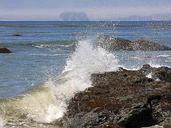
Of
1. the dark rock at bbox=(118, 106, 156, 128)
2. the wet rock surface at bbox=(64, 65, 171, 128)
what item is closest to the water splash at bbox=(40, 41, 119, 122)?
the wet rock surface at bbox=(64, 65, 171, 128)

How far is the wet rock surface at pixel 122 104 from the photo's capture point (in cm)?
1312

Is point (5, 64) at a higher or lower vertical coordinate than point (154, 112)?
lower

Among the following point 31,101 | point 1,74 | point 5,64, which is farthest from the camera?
point 5,64

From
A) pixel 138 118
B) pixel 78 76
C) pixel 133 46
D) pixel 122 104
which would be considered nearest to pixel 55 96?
pixel 78 76

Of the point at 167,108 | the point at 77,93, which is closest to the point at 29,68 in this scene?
the point at 77,93

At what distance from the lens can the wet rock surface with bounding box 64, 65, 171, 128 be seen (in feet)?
43.0

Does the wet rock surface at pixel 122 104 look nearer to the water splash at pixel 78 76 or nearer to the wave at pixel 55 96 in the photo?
the water splash at pixel 78 76

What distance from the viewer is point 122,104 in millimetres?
13805

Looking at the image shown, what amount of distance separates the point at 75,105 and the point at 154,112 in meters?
2.43

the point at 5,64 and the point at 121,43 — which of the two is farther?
the point at 121,43

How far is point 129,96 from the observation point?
14.2 m

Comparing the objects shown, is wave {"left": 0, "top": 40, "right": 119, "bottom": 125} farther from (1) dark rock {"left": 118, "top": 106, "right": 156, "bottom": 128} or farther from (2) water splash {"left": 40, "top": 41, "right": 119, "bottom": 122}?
(1) dark rock {"left": 118, "top": 106, "right": 156, "bottom": 128}

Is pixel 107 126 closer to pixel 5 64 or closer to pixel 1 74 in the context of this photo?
pixel 1 74

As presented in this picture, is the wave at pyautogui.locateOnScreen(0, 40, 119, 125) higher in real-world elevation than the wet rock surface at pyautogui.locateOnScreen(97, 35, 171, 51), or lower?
higher
